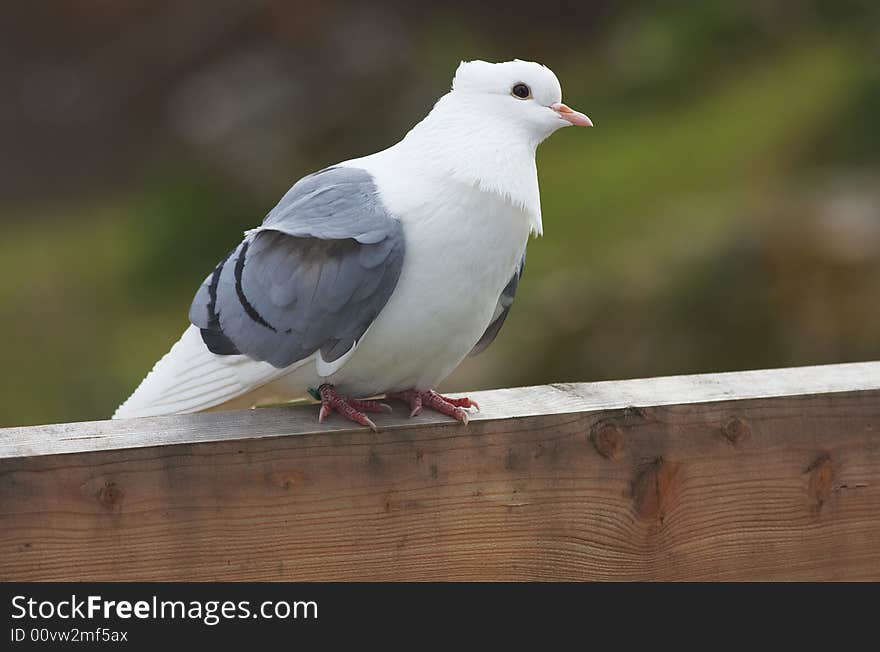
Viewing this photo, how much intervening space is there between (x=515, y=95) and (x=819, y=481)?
2.30ft

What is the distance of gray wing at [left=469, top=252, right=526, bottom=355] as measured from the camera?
192cm

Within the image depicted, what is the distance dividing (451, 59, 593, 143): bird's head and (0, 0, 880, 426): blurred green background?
7.67ft

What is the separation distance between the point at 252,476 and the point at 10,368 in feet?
11.9

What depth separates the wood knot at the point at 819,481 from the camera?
6.10ft

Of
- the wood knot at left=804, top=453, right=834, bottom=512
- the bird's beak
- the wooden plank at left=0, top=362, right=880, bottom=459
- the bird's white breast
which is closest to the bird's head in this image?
the bird's beak

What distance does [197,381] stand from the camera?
184cm

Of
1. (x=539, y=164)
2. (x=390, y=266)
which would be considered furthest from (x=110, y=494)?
(x=539, y=164)

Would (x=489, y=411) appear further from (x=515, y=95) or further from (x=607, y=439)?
(x=515, y=95)

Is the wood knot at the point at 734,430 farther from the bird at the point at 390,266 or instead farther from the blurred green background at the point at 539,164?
the blurred green background at the point at 539,164

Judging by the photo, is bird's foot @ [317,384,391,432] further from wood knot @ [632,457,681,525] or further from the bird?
wood knot @ [632,457,681,525]

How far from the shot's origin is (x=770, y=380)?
1.93 meters

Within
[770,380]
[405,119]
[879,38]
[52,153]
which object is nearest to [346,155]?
[405,119]

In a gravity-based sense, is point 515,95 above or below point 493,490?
above
